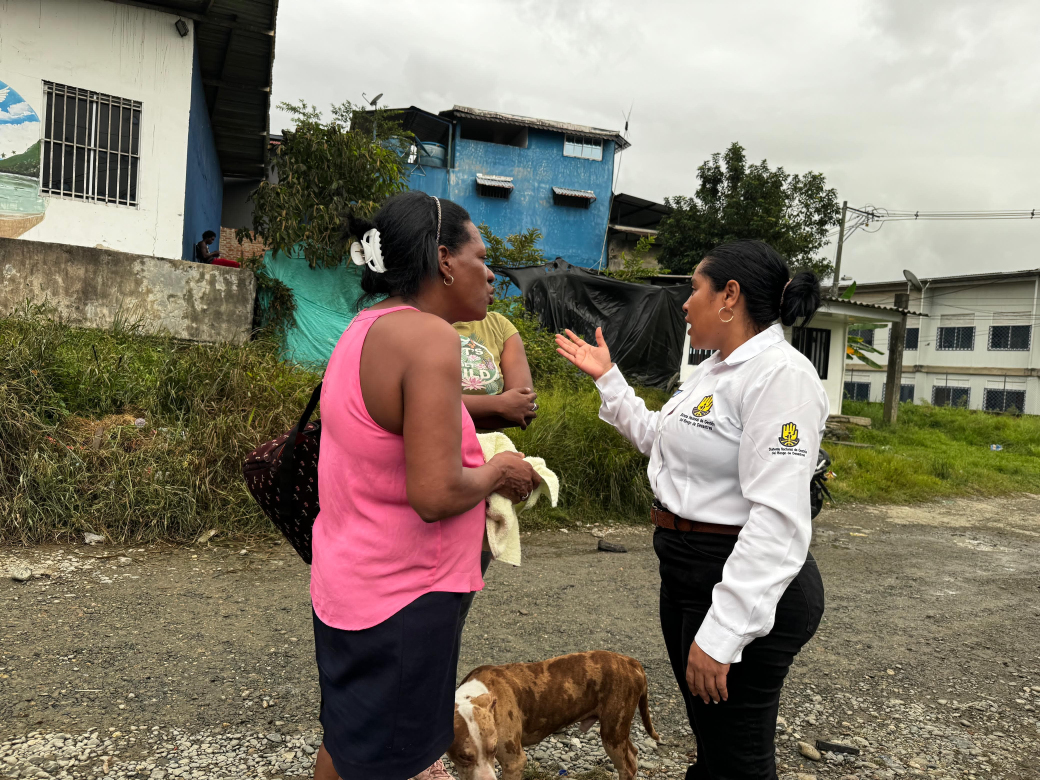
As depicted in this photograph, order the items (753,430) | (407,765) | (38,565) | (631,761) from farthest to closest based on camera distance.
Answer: (38,565)
(631,761)
(753,430)
(407,765)

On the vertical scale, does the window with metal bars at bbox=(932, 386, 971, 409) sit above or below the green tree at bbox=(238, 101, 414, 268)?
below

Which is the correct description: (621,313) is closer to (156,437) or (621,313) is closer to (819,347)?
(819,347)

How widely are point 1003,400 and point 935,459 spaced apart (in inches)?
702

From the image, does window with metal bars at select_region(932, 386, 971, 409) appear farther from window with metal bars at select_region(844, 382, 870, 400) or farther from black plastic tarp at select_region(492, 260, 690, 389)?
black plastic tarp at select_region(492, 260, 690, 389)

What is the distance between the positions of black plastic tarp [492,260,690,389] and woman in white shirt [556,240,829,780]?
34.2ft

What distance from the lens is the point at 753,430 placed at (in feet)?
5.46

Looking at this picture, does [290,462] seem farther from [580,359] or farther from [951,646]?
[951,646]

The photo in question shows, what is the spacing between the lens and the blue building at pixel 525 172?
21.6m

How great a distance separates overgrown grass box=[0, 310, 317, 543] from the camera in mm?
4953

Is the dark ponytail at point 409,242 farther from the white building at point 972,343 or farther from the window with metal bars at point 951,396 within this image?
the window with metal bars at point 951,396

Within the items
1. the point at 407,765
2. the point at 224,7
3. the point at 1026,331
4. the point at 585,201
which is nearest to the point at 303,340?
the point at 224,7

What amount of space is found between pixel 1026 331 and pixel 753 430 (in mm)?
29378

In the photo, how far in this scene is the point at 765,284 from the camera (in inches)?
74.2

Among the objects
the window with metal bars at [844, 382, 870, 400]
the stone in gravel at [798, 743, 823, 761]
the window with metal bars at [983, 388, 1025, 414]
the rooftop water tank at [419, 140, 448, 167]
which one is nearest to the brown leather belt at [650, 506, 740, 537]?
the stone in gravel at [798, 743, 823, 761]
